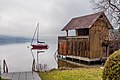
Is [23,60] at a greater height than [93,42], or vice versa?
[93,42]

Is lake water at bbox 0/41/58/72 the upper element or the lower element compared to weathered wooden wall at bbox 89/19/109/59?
lower

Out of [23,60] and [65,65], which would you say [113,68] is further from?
[23,60]

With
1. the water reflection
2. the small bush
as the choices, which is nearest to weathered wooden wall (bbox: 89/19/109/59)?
the water reflection

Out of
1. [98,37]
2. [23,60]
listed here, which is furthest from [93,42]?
[23,60]

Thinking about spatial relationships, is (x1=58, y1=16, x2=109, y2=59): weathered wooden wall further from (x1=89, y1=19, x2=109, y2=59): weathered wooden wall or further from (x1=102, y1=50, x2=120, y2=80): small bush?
(x1=102, y1=50, x2=120, y2=80): small bush

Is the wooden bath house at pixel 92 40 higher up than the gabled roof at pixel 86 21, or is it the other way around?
the gabled roof at pixel 86 21

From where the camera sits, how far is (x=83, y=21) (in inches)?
1393

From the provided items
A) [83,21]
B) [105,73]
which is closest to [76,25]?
[83,21]

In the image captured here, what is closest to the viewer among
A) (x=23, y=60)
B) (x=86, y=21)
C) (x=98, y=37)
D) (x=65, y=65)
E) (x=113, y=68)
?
(x=113, y=68)

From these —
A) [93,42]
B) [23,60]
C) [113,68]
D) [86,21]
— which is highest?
[86,21]

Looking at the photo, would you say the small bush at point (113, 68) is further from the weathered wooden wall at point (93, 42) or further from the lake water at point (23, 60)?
the weathered wooden wall at point (93, 42)

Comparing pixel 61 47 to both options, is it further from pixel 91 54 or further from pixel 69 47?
pixel 91 54

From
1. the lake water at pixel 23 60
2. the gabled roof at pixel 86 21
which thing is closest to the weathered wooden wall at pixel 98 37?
the gabled roof at pixel 86 21

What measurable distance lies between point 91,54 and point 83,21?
246 inches
